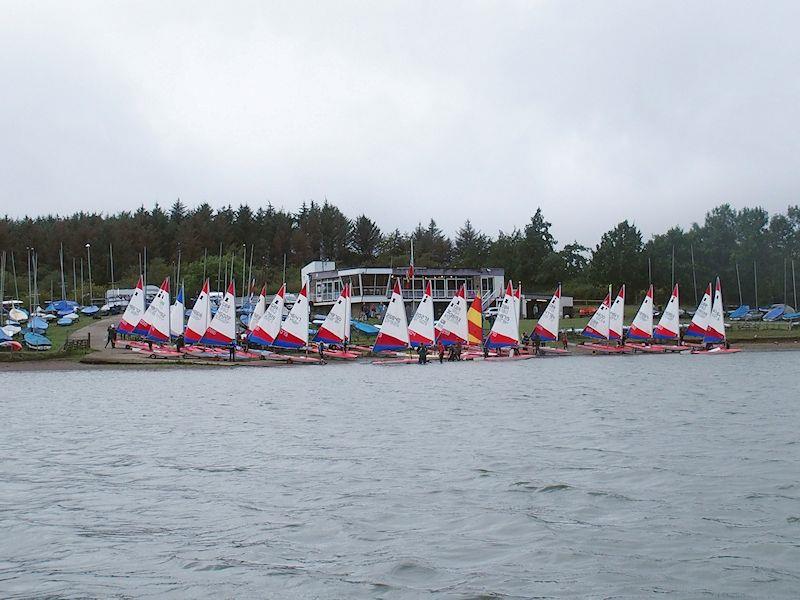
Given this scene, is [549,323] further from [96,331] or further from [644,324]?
[96,331]

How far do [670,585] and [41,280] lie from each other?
386ft

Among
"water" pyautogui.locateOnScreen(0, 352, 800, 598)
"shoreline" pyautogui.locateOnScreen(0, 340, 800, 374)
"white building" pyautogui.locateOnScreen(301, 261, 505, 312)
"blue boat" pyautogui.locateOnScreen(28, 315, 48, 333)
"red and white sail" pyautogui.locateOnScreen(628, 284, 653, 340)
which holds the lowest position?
"water" pyautogui.locateOnScreen(0, 352, 800, 598)

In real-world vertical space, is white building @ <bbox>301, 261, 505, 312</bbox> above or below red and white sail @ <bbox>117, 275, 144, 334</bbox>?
above

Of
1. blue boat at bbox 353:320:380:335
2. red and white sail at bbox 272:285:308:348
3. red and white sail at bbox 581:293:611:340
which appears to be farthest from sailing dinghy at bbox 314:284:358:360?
red and white sail at bbox 581:293:611:340

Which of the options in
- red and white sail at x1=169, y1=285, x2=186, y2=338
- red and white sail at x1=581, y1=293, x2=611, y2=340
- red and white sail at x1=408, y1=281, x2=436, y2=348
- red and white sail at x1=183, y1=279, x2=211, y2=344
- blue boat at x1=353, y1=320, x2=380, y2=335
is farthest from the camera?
blue boat at x1=353, y1=320, x2=380, y2=335

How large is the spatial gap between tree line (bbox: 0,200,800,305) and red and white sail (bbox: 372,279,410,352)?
42.8 meters

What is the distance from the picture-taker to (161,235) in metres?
136

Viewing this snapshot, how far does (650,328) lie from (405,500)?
58.5 metres

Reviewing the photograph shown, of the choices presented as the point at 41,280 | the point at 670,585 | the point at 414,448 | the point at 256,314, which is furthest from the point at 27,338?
the point at 41,280

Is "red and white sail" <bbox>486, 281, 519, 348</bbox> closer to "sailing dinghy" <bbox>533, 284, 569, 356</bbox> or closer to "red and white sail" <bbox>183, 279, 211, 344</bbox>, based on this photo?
"sailing dinghy" <bbox>533, 284, 569, 356</bbox>

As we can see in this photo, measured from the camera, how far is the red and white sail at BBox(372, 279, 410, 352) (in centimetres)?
5653

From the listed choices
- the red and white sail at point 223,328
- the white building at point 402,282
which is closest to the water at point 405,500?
the red and white sail at point 223,328

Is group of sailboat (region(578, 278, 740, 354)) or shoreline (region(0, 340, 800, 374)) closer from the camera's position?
shoreline (region(0, 340, 800, 374))

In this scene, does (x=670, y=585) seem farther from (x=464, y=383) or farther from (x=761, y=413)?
(x=464, y=383)
